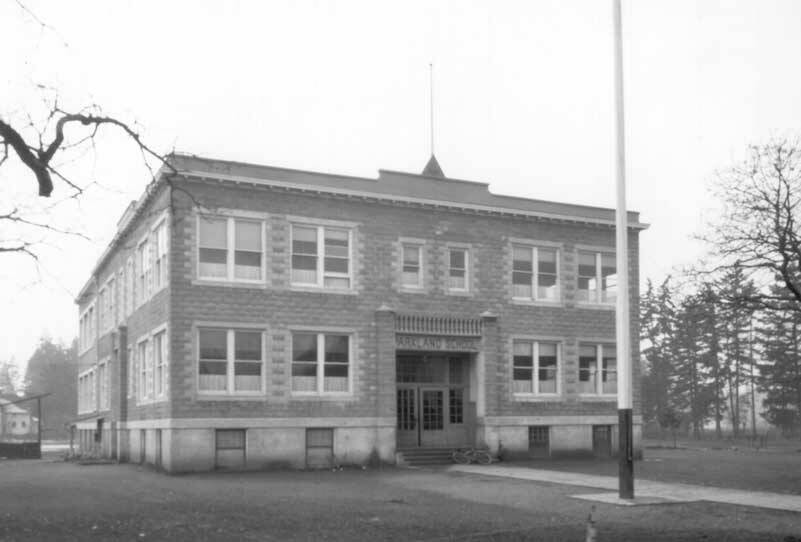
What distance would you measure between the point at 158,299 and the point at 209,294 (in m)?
2.74

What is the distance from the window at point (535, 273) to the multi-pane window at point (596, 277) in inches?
48.7

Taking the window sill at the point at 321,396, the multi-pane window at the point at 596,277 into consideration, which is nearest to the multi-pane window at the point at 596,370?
the multi-pane window at the point at 596,277

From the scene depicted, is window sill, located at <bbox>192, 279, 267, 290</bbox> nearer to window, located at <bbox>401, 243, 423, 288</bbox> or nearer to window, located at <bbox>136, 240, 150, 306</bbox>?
window, located at <bbox>136, 240, 150, 306</bbox>

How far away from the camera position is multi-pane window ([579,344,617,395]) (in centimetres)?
3991

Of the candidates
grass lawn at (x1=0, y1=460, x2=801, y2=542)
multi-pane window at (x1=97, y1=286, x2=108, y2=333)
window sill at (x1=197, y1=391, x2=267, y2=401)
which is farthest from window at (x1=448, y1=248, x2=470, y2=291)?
multi-pane window at (x1=97, y1=286, x2=108, y2=333)

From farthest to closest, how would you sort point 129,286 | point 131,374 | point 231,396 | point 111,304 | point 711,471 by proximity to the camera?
point 111,304, point 129,286, point 131,374, point 231,396, point 711,471

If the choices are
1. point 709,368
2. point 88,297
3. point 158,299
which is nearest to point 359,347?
point 158,299

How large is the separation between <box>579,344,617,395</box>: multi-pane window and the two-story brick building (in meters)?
0.10

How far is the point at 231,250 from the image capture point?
1320 inches

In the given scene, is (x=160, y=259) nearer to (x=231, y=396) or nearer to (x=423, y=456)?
(x=231, y=396)

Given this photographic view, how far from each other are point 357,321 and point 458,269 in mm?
4874

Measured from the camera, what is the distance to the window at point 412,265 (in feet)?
121

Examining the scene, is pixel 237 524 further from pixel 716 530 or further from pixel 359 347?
pixel 359 347

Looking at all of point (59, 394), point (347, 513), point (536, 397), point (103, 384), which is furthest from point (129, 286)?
point (59, 394)
